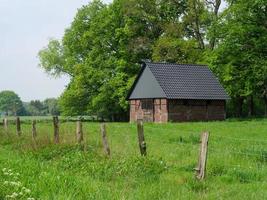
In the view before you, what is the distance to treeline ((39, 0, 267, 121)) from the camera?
47000mm

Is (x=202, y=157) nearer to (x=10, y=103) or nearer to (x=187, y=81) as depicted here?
(x=187, y=81)

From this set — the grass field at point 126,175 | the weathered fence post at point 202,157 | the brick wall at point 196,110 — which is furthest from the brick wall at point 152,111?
the weathered fence post at point 202,157

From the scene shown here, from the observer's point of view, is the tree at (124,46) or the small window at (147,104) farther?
the tree at (124,46)

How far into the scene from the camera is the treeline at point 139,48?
154 ft

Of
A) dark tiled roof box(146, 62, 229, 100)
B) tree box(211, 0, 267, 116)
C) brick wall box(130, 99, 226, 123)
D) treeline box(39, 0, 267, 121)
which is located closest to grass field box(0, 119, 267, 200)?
brick wall box(130, 99, 226, 123)

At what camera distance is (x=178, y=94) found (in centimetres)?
4381

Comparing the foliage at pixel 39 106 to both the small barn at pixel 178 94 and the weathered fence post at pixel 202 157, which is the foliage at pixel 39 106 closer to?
the small barn at pixel 178 94

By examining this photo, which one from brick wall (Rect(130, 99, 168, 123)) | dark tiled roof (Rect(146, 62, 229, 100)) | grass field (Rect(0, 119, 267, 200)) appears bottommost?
grass field (Rect(0, 119, 267, 200))

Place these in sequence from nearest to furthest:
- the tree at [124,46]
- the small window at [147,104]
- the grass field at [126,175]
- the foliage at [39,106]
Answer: the grass field at [126,175]
the small window at [147,104]
the tree at [124,46]
the foliage at [39,106]

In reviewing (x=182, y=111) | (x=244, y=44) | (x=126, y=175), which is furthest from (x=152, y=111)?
(x=126, y=175)

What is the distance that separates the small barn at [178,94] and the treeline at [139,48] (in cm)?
213

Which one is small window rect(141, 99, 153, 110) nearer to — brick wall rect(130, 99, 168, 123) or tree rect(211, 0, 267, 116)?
brick wall rect(130, 99, 168, 123)

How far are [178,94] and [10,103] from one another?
4058 inches

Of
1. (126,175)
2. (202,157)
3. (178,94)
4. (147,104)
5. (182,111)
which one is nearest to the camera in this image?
(202,157)
